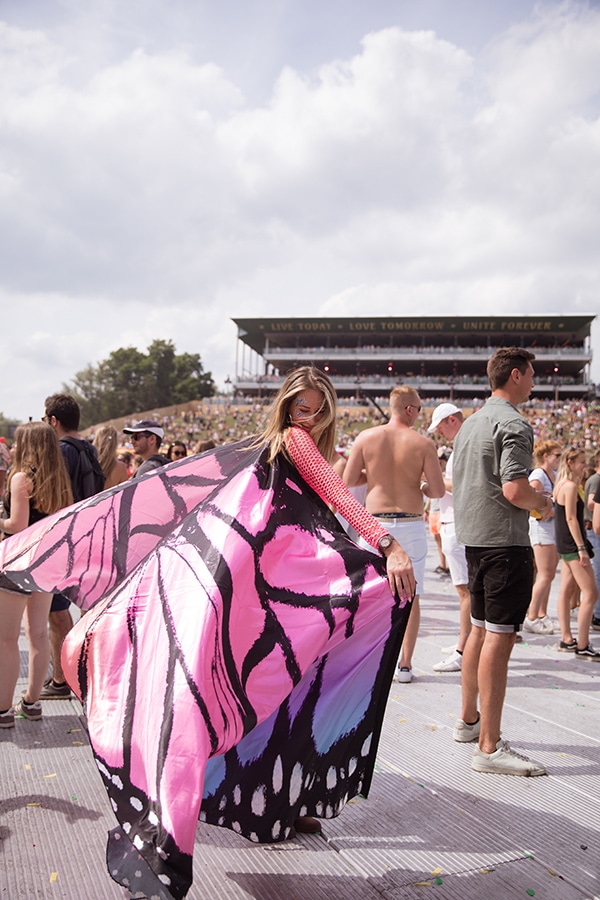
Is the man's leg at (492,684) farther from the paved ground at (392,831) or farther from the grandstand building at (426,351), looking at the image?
the grandstand building at (426,351)

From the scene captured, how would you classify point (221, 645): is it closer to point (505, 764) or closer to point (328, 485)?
point (328, 485)

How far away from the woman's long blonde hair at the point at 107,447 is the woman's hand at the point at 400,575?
3868 millimetres

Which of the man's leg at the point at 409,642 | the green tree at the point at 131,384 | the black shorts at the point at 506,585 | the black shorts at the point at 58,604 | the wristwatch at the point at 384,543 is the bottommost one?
the man's leg at the point at 409,642

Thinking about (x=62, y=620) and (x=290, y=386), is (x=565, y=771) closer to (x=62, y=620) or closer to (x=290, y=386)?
(x=290, y=386)

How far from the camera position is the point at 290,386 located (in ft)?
8.79

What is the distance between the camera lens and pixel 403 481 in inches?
189

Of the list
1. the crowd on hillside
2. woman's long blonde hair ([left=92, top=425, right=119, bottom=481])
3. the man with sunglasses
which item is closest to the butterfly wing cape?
the man with sunglasses

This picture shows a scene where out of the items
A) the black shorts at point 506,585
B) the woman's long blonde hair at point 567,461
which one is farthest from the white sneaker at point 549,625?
the black shorts at point 506,585

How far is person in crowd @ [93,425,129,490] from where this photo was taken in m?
5.88

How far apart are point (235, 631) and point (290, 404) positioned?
3.05ft

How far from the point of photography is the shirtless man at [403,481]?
188 inches

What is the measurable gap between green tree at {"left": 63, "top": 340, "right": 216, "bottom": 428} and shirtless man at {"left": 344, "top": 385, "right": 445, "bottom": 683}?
75979mm

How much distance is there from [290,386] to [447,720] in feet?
8.09

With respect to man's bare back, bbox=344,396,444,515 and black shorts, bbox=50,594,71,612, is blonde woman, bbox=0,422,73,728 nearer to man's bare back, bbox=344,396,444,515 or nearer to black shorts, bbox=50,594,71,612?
black shorts, bbox=50,594,71,612
